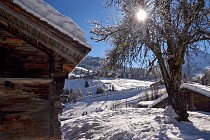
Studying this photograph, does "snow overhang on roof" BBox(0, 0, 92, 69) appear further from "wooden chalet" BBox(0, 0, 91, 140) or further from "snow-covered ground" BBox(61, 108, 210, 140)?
"snow-covered ground" BBox(61, 108, 210, 140)

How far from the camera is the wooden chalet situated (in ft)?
15.3

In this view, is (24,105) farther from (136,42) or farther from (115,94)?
(115,94)

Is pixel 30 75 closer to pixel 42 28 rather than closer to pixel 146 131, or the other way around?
pixel 42 28

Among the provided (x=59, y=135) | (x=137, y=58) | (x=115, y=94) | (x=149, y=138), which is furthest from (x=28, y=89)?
(x=115, y=94)

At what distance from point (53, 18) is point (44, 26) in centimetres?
22

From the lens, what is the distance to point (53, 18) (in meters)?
4.42

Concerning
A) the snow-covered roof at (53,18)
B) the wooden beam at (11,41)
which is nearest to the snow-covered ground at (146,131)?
the snow-covered roof at (53,18)

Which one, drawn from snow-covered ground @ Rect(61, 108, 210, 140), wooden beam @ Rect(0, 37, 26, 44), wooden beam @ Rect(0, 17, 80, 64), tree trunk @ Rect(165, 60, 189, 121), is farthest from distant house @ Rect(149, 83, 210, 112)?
wooden beam @ Rect(0, 37, 26, 44)

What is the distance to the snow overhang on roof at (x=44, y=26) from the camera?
4.29 metres

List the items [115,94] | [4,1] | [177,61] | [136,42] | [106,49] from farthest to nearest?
[115,94]
[106,49]
[177,61]
[136,42]
[4,1]

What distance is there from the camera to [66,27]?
446 cm

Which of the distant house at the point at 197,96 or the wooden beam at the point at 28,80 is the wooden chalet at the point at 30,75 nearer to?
the wooden beam at the point at 28,80

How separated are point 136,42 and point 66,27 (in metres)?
4.57

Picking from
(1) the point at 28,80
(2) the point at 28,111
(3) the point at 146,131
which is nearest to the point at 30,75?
(1) the point at 28,80
